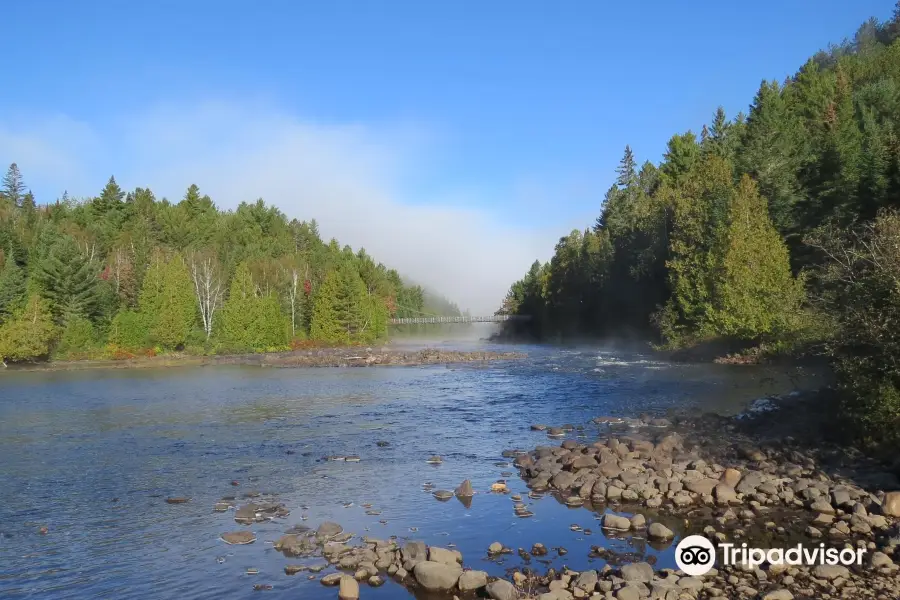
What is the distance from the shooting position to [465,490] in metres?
18.0

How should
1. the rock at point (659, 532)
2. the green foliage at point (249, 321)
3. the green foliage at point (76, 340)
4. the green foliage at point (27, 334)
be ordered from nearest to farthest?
1. the rock at point (659, 532)
2. the green foliage at point (27, 334)
3. the green foliage at point (76, 340)
4. the green foliage at point (249, 321)

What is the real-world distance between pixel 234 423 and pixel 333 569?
19.6 metres

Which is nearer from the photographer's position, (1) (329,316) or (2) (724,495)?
(2) (724,495)

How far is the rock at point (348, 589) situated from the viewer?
11656mm

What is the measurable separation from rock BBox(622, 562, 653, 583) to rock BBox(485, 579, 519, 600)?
2034mm

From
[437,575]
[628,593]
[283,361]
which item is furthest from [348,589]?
[283,361]

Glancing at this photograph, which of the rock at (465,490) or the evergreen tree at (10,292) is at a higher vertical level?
the evergreen tree at (10,292)

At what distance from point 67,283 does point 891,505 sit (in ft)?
277

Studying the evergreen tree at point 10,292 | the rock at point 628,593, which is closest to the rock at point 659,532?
the rock at point 628,593

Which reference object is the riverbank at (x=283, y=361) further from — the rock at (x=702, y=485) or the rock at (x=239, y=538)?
the rock at (x=239, y=538)

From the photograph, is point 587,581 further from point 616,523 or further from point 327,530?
point 327,530

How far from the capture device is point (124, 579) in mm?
12898

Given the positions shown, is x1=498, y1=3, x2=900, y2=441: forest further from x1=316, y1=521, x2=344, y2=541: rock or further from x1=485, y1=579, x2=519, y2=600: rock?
x1=316, y1=521, x2=344, y2=541: rock

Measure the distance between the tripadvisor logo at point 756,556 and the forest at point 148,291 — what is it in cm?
7538
